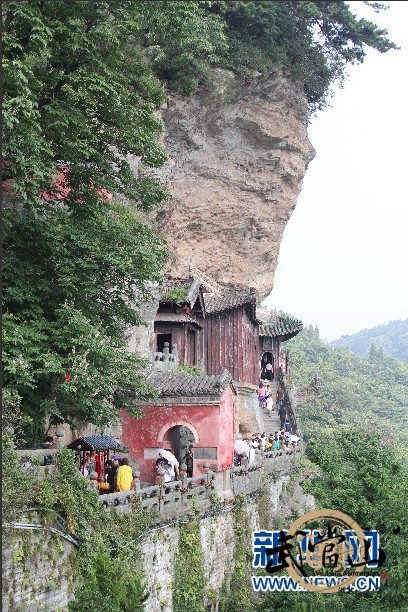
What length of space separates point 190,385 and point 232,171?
527 inches

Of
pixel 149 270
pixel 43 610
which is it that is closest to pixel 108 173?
pixel 149 270

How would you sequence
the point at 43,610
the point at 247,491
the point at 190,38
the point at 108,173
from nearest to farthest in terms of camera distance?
1. the point at 43,610
2. the point at 108,173
3. the point at 247,491
4. the point at 190,38

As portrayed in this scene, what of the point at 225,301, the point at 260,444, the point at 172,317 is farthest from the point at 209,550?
the point at 225,301

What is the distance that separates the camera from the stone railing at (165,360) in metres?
22.0

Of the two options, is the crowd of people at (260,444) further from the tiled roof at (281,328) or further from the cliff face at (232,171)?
the cliff face at (232,171)

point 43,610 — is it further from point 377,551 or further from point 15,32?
point 15,32

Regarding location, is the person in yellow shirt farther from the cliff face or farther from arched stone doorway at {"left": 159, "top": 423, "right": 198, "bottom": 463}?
the cliff face

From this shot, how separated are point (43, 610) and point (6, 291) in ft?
16.5

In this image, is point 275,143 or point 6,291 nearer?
point 6,291

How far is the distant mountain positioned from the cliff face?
79.6m

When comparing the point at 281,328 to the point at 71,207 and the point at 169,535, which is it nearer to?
the point at 169,535

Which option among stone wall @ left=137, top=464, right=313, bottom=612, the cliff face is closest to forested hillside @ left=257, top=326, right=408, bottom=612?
stone wall @ left=137, top=464, right=313, bottom=612

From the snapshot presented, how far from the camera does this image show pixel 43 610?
989cm

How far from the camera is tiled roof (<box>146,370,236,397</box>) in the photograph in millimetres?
17219
